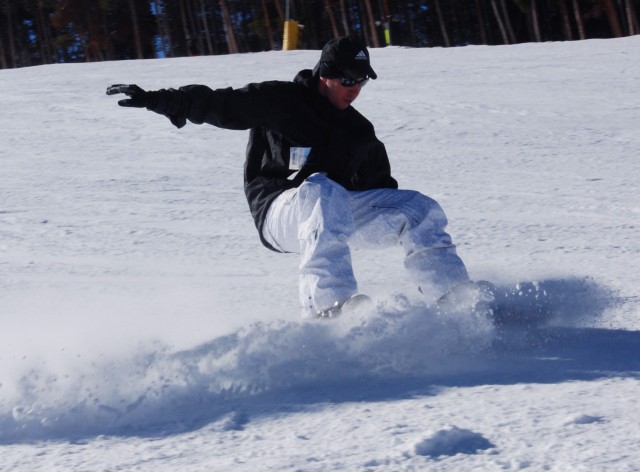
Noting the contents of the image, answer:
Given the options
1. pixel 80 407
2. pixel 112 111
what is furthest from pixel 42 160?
pixel 80 407

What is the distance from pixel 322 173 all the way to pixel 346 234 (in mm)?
307

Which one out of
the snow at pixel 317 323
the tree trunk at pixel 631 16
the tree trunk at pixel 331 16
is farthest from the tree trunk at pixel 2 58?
the snow at pixel 317 323

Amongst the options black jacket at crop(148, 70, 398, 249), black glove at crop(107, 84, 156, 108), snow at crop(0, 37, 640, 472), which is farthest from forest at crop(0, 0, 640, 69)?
black glove at crop(107, 84, 156, 108)

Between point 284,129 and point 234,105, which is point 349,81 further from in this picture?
point 234,105

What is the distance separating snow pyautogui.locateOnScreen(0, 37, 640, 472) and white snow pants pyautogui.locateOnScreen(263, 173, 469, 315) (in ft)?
0.84

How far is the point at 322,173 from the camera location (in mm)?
3527

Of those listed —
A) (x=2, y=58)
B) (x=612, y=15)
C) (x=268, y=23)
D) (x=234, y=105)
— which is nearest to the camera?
(x=234, y=105)

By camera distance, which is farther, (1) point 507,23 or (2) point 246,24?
(2) point 246,24

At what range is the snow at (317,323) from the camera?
7.11 feet

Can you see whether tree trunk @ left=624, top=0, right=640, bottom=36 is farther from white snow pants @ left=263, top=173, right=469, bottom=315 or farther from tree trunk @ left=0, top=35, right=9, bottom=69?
tree trunk @ left=0, top=35, right=9, bottom=69

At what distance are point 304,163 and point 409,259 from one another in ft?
1.71

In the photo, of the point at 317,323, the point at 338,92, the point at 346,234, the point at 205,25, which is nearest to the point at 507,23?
the point at 205,25

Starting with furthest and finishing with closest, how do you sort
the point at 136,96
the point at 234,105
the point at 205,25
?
1. the point at 205,25
2. the point at 234,105
3. the point at 136,96

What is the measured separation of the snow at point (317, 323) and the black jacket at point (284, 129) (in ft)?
1.92
